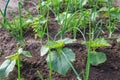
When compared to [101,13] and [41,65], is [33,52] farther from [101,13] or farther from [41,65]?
[101,13]

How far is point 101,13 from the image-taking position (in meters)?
2.08

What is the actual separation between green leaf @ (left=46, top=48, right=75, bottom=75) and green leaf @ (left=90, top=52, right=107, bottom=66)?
0.36 ft

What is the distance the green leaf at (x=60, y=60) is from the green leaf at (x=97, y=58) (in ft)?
0.36

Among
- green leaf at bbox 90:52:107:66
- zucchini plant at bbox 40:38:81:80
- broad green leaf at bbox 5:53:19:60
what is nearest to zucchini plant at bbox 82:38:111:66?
green leaf at bbox 90:52:107:66

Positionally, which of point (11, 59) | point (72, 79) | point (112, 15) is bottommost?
point (72, 79)

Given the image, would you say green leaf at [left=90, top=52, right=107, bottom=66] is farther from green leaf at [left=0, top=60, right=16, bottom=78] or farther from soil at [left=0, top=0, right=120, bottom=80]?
green leaf at [left=0, top=60, right=16, bottom=78]

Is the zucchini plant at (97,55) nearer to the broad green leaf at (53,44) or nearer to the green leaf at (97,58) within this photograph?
the green leaf at (97,58)

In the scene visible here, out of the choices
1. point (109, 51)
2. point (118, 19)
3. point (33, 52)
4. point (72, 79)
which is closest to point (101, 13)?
point (118, 19)

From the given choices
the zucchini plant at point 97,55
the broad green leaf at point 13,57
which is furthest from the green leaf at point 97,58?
the broad green leaf at point 13,57

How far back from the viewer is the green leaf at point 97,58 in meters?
1.45

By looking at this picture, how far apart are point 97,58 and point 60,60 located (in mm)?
185

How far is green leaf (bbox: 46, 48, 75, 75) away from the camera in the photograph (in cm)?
137

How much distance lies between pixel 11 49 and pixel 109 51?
55 centimetres

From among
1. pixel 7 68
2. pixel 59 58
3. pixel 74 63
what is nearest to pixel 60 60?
pixel 59 58
